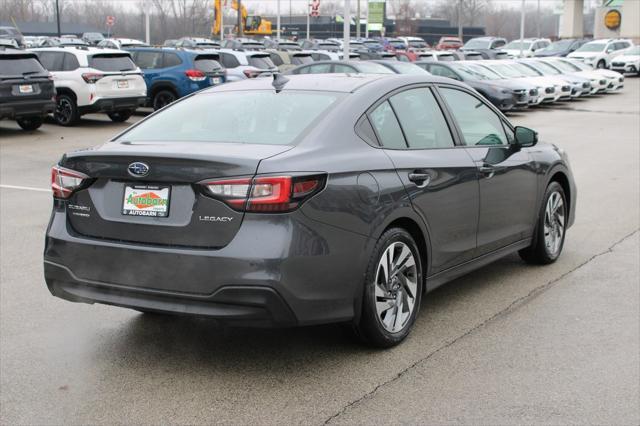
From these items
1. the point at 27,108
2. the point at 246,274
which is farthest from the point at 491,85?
the point at 246,274

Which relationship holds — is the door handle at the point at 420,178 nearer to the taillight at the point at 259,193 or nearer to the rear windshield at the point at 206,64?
the taillight at the point at 259,193

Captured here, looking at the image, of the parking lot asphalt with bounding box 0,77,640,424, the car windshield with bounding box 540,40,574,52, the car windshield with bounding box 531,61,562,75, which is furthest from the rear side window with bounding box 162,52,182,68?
the car windshield with bounding box 540,40,574,52

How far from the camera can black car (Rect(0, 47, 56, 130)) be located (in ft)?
57.5

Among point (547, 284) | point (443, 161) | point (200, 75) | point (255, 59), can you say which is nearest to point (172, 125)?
point (443, 161)

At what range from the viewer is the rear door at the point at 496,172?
612 centimetres

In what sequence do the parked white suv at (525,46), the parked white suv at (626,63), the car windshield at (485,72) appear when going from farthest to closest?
the parked white suv at (525,46) → the parked white suv at (626,63) → the car windshield at (485,72)

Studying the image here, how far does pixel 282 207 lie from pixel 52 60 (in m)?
17.3

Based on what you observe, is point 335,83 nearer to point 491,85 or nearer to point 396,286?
point 396,286

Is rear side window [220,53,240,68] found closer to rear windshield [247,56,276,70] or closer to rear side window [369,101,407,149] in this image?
rear windshield [247,56,276,70]

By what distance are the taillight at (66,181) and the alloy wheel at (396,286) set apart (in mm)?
1733

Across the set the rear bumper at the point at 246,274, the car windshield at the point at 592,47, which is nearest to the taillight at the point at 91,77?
the rear bumper at the point at 246,274

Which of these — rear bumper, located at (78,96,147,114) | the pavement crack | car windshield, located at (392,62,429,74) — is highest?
car windshield, located at (392,62,429,74)

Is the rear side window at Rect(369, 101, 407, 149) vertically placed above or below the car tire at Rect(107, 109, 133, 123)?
above

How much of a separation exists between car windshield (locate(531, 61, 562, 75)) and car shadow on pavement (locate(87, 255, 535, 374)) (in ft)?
85.6
